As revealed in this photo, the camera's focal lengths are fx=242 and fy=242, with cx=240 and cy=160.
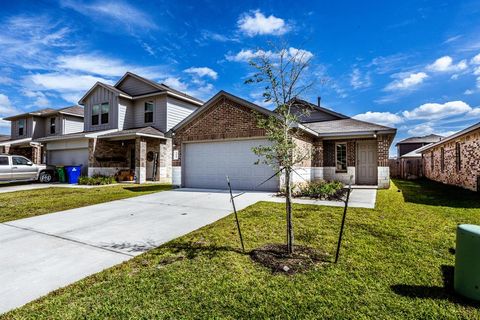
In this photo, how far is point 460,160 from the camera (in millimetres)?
13227

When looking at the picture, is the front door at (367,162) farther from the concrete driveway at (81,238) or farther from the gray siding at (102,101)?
the gray siding at (102,101)

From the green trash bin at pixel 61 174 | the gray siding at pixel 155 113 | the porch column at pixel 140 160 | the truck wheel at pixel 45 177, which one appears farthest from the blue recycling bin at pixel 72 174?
the gray siding at pixel 155 113

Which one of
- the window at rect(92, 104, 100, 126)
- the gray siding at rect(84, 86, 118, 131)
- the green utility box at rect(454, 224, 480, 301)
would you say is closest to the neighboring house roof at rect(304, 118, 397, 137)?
the green utility box at rect(454, 224, 480, 301)

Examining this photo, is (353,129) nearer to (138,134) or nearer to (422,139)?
(138,134)

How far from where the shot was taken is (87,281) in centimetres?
320

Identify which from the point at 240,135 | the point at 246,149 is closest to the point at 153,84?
the point at 240,135

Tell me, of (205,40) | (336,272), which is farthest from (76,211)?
(205,40)

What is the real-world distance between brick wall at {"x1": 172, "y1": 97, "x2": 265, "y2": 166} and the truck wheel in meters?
10.8

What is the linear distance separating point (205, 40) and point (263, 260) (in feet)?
42.4

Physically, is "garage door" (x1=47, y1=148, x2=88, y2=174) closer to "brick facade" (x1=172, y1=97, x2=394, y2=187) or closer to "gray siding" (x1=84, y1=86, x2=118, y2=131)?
"gray siding" (x1=84, y1=86, x2=118, y2=131)

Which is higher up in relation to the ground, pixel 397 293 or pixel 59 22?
pixel 59 22

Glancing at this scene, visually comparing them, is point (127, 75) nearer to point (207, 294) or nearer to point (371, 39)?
point (371, 39)

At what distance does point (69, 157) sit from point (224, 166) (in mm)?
14557

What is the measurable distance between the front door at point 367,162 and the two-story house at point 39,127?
81.7ft
